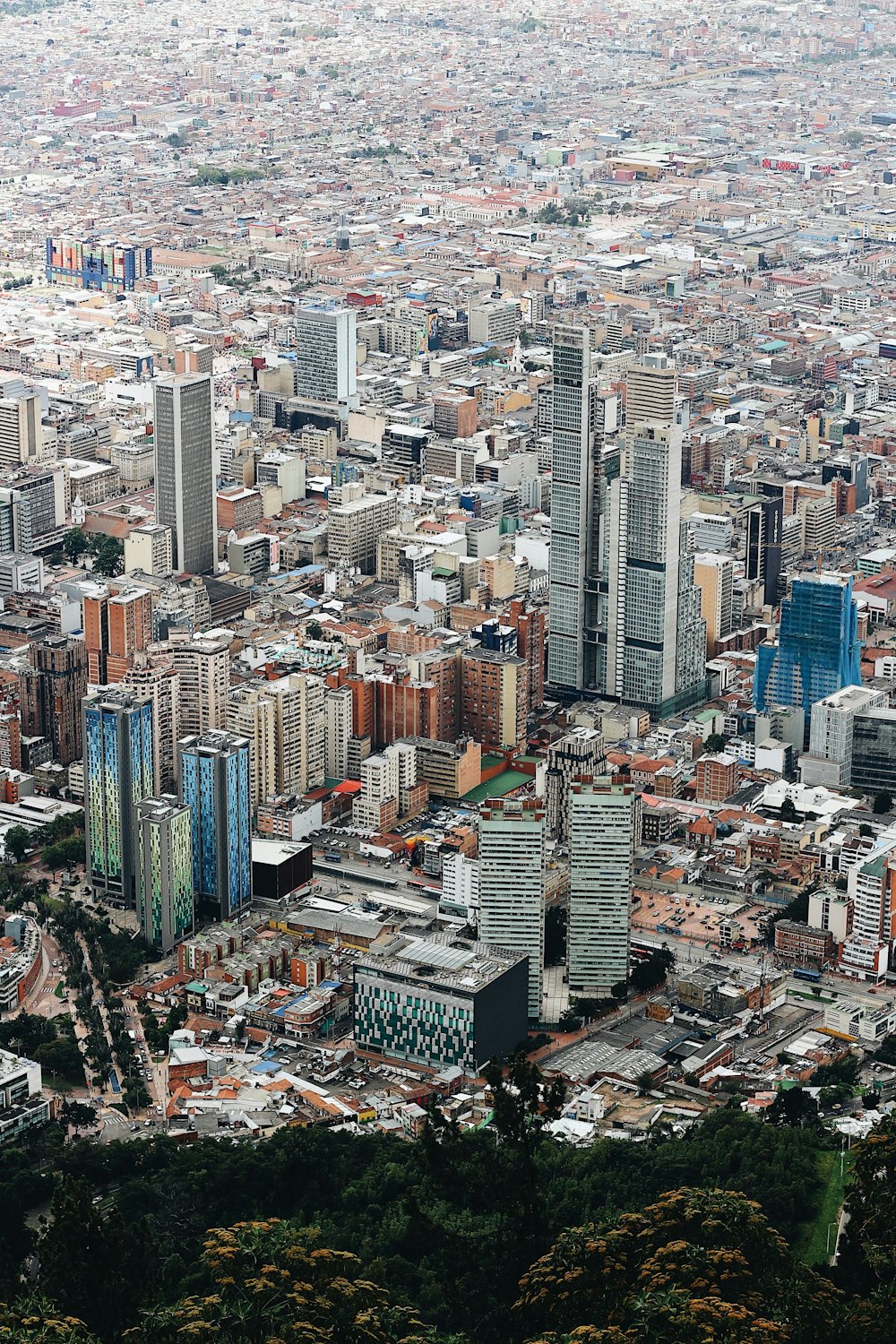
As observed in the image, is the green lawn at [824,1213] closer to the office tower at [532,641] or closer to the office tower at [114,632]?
the office tower at [532,641]

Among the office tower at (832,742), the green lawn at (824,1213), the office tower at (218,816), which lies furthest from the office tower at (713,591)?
Answer: the green lawn at (824,1213)

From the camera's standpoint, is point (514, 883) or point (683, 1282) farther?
point (514, 883)

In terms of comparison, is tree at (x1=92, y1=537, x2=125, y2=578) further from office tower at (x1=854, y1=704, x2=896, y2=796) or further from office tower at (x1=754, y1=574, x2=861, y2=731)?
office tower at (x1=854, y1=704, x2=896, y2=796)

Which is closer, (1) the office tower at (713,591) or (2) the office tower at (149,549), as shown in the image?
(1) the office tower at (713,591)

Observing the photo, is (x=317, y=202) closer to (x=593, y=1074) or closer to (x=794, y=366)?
(x=794, y=366)

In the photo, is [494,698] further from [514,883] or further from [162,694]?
[514,883]

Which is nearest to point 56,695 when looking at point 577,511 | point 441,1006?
point 577,511
